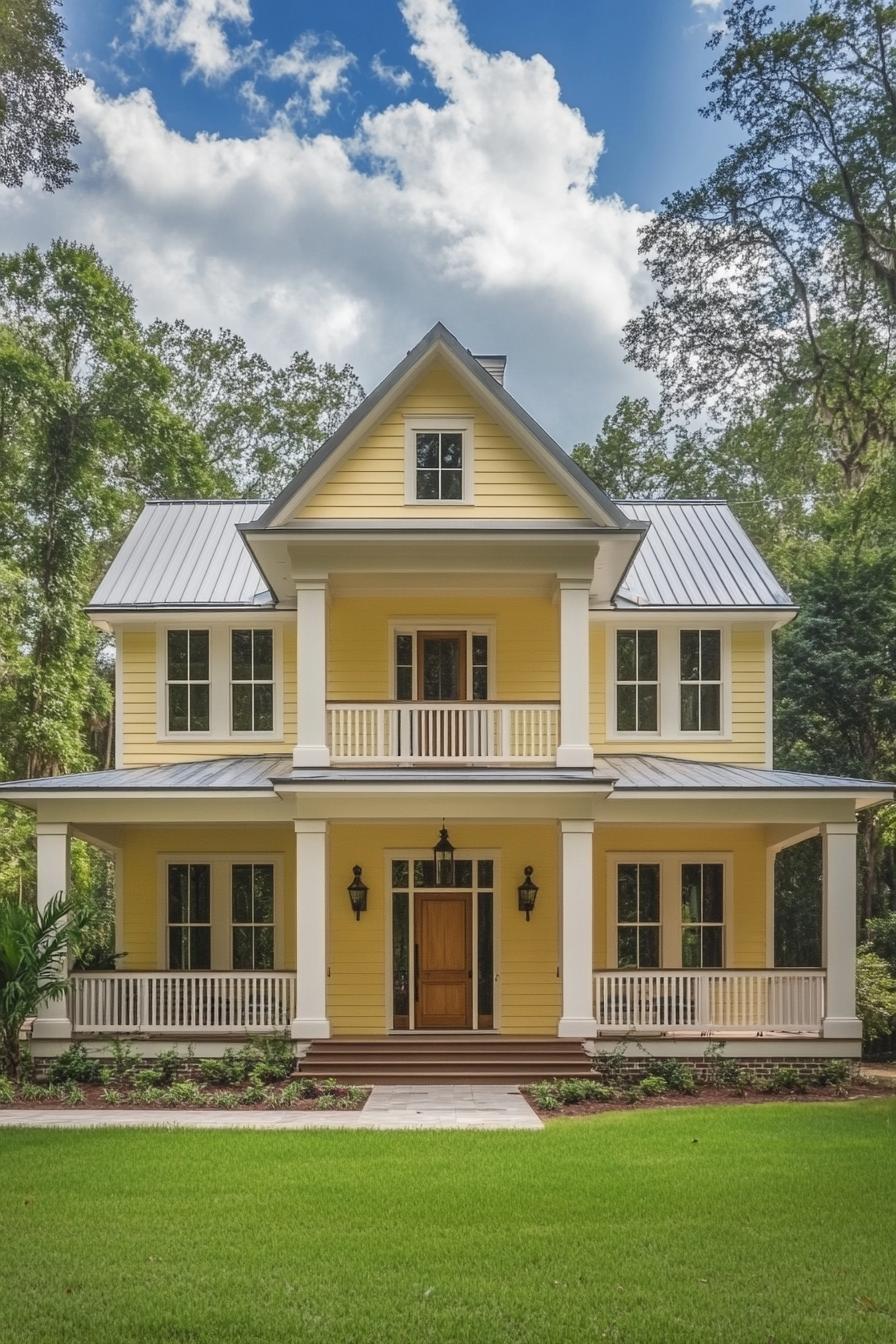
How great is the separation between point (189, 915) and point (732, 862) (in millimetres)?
8283

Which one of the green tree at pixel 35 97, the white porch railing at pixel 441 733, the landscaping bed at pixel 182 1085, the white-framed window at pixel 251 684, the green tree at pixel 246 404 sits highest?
the green tree at pixel 246 404

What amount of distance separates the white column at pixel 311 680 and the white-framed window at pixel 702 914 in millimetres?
6215

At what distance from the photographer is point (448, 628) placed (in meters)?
18.9

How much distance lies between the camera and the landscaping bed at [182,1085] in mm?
14117

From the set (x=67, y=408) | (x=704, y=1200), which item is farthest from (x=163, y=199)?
(x=704, y=1200)

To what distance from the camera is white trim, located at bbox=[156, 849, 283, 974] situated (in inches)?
746

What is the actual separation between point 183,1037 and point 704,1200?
879 centimetres

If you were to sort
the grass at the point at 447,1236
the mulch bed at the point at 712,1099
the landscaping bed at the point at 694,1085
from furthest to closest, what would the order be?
the landscaping bed at the point at 694,1085
the mulch bed at the point at 712,1099
the grass at the point at 447,1236

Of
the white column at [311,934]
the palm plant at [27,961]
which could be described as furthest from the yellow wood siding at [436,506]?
the palm plant at [27,961]

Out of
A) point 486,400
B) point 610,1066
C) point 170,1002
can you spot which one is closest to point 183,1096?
point 170,1002

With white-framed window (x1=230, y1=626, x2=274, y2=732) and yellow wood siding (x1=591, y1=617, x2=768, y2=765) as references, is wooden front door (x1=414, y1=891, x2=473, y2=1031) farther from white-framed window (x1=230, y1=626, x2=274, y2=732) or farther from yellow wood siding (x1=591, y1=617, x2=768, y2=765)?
white-framed window (x1=230, y1=626, x2=274, y2=732)

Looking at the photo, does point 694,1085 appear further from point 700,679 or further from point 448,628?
point 448,628

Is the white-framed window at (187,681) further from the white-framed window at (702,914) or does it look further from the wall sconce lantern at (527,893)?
the white-framed window at (702,914)

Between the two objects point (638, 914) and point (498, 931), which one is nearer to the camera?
point (498, 931)
